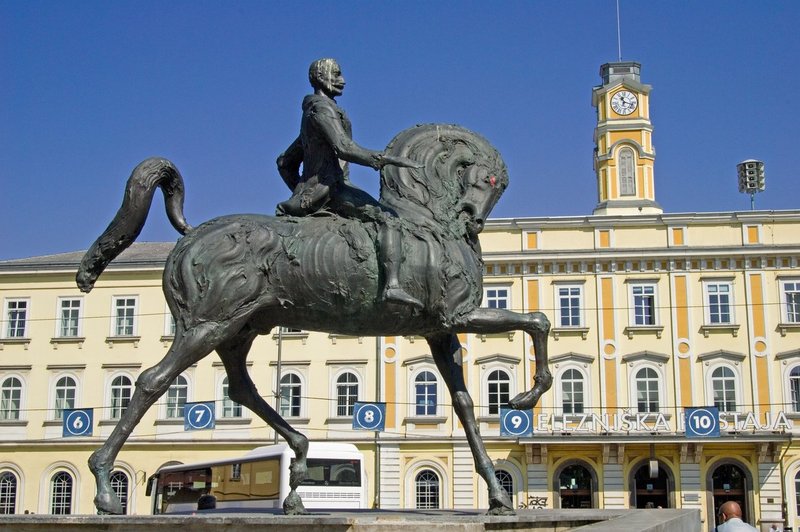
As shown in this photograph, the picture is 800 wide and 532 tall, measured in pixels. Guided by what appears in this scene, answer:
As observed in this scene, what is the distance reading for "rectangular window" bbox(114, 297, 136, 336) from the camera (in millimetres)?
45062

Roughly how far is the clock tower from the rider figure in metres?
44.4

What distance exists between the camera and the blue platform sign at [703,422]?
37.2 m

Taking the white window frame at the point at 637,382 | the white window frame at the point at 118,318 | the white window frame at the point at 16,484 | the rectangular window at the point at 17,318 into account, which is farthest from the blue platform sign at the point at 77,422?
the white window frame at the point at 637,382

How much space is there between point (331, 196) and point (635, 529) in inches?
132

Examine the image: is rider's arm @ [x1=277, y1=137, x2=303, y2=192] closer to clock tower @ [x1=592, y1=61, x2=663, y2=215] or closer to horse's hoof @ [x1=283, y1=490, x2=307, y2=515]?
horse's hoof @ [x1=283, y1=490, x2=307, y2=515]

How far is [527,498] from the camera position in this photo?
41344 millimetres

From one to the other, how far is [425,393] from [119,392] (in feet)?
41.4

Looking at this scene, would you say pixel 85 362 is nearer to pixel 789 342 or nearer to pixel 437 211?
pixel 789 342

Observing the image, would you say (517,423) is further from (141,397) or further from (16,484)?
(141,397)

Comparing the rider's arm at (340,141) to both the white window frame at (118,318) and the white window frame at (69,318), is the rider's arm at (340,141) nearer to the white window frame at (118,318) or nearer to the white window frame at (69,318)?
the white window frame at (118,318)

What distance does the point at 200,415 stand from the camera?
1448 inches

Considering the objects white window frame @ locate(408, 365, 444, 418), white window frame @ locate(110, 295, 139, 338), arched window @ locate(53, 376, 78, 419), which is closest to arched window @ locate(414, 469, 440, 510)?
white window frame @ locate(408, 365, 444, 418)

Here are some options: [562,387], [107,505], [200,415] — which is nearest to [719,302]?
[562,387]

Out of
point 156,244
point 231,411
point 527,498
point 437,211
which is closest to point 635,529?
point 437,211
